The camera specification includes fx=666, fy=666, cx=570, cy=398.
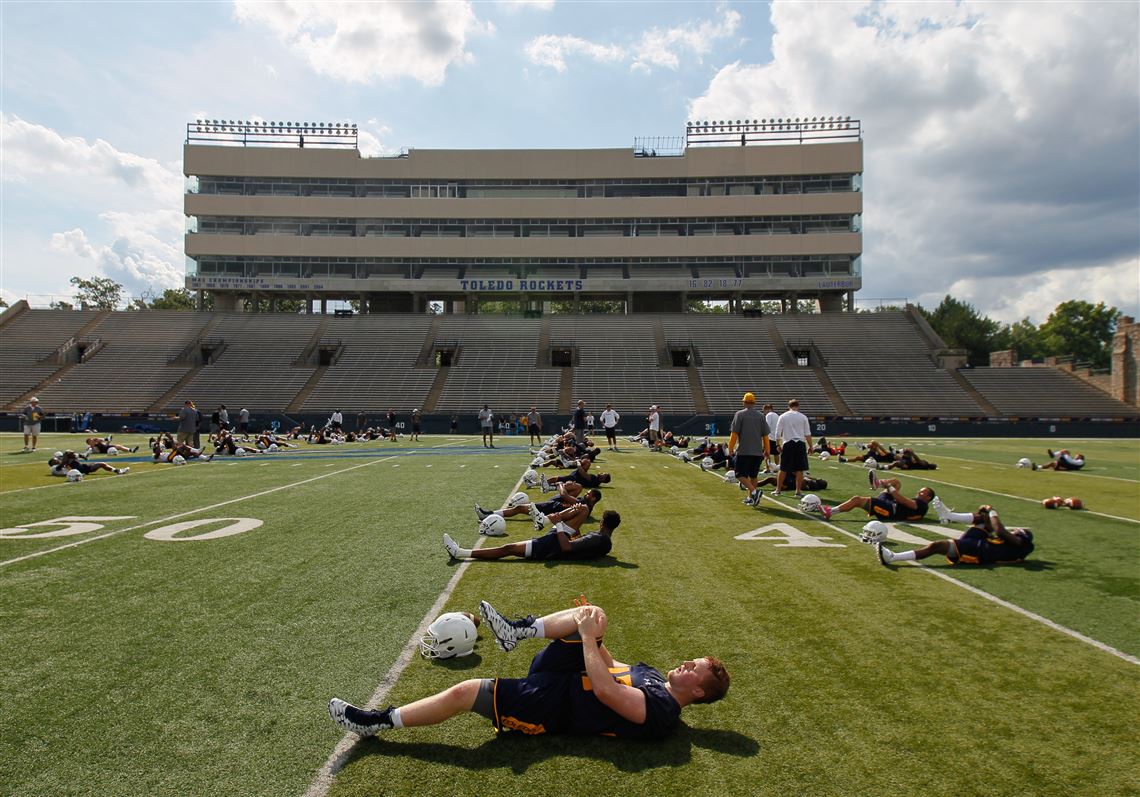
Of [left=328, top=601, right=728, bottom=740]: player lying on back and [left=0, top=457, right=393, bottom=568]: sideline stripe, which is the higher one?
[left=328, top=601, right=728, bottom=740]: player lying on back

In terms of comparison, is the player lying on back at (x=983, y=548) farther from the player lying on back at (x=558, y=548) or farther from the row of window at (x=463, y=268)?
the row of window at (x=463, y=268)

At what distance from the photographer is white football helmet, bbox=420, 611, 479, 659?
15.6ft

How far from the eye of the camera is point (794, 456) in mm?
13164

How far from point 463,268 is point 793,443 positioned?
150 ft

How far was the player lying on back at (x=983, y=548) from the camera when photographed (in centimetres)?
764

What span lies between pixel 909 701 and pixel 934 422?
36.9 m

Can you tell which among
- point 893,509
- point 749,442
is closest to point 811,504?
point 893,509

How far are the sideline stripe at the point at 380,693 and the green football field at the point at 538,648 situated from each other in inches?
0.8

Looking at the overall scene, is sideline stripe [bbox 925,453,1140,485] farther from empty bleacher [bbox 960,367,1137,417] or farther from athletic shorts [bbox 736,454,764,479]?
empty bleacher [bbox 960,367,1137,417]

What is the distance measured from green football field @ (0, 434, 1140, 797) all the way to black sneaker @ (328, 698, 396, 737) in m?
0.10

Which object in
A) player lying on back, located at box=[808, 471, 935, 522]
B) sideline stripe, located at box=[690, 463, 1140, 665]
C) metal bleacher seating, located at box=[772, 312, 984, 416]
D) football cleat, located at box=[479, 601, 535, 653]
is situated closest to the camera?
football cleat, located at box=[479, 601, 535, 653]

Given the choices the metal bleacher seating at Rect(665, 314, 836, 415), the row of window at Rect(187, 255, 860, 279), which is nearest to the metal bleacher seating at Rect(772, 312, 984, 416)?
the metal bleacher seating at Rect(665, 314, 836, 415)

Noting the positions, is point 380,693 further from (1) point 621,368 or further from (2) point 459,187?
(2) point 459,187

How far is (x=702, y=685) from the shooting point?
3.85 metres
